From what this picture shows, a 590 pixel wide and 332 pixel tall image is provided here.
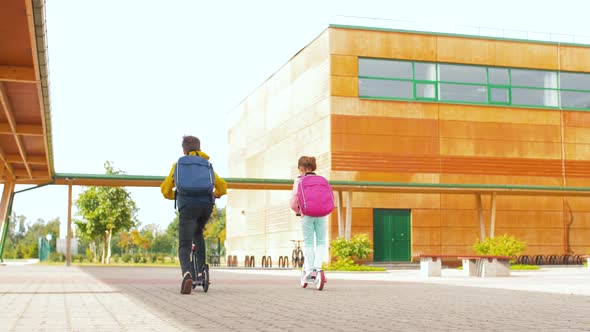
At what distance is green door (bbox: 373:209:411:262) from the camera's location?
34.9m

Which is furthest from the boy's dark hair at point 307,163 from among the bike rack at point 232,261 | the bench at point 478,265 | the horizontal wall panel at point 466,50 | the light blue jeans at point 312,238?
the bike rack at point 232,261

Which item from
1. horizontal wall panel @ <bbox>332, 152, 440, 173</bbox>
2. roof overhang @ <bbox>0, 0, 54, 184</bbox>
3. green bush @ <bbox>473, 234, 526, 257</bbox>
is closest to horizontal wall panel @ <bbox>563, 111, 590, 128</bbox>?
horizontal wall panel @ <bbox>332, 152, 440, 173</bbox>

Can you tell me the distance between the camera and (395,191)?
111 feet

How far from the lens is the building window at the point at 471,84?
35662mm

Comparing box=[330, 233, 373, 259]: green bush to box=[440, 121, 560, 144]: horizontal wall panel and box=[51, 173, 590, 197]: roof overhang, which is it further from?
box=[440, 121, 560, 144]: horizontal wall panel

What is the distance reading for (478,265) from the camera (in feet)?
64.6

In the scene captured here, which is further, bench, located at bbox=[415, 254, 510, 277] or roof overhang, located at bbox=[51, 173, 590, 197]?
roof overhang, located at bbox=[51, 173, 590, 197]

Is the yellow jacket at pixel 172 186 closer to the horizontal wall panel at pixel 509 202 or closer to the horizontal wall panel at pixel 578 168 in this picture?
the horizontal wall panel at pixel 509 202

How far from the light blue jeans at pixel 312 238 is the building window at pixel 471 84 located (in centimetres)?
2491

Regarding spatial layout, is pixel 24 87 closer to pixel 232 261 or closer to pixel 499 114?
pixel 499 114

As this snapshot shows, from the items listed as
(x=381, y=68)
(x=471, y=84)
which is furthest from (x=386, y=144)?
(x=471, y=84)

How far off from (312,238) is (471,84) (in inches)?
1102

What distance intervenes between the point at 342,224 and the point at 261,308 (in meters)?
26.4

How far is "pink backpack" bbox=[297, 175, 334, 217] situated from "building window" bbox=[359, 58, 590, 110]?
24831 mm
